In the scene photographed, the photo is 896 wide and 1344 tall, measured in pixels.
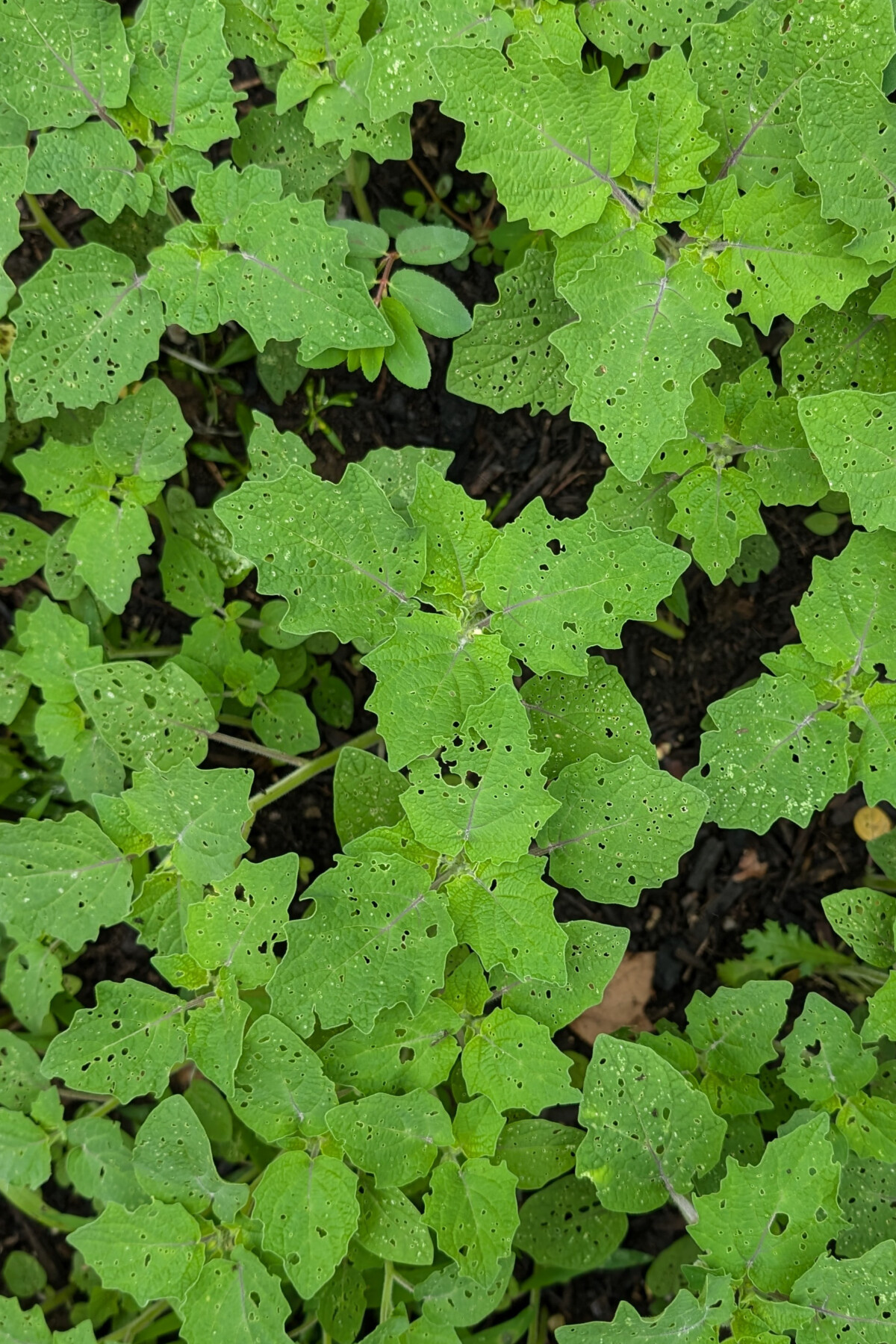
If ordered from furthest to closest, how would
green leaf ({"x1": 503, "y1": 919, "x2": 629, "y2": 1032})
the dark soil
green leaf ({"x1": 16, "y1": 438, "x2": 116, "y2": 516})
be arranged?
the dark soil
green leaf ({"x1": 16, "y1": 438, "x2": 116, "y2": 516})
green leaf ({"x1": 503, "y1": 919, "x2": 629, "y2": 1032})

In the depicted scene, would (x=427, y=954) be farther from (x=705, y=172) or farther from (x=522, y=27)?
(x=522, y=27)

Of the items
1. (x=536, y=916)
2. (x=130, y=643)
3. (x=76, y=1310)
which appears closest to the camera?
(x=536, y=916)

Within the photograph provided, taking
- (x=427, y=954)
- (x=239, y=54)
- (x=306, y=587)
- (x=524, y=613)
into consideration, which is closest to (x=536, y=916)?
(x=427, y=954)

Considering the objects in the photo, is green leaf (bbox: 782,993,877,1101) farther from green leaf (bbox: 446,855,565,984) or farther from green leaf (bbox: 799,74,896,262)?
green leaf (bbox: 799,74,896,262)

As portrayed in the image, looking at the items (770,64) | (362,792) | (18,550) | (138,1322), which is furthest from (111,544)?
(138,1322)

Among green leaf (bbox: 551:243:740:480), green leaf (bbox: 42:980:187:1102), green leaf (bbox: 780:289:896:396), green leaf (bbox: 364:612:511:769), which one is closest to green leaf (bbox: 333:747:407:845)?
green leaf (bbox: 364:612:511:769)

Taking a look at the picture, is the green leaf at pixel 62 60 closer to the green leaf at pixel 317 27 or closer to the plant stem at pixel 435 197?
the green leaf at pixel 317 27
